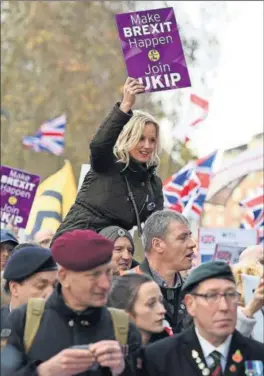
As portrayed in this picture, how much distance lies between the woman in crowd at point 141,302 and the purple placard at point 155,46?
2.46 m

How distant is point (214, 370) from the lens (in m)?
7.39

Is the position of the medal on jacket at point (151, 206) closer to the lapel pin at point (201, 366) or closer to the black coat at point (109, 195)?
the black coat at point (109, 195)

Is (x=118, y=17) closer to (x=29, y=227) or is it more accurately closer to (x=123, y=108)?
(x=123, y=108)

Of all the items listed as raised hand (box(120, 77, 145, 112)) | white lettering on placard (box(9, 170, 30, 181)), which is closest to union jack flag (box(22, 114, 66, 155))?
white lettering on placard (box(9, 170, 30, 181))

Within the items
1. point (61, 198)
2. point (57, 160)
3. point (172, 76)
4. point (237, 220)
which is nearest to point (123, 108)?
point (172, 76)

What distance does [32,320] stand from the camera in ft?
24.0

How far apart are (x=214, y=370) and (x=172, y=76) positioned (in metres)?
3.30

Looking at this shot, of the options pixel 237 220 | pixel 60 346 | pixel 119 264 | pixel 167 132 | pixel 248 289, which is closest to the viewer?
pixel 60 346

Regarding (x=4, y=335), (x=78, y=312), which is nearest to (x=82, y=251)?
(x=78, y=312)

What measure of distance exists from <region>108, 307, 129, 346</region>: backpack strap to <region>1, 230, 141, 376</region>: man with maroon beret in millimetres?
20

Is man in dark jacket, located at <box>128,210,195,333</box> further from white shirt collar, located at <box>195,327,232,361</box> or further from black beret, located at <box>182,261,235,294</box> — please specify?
white shirt collar, located at <box>195,327,232,361</box>

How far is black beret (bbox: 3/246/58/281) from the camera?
8133mm

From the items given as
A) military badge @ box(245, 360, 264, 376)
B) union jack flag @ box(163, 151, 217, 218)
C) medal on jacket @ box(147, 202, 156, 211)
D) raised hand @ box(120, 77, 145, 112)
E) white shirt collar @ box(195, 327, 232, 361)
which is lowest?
military badge @ box(245, 360, 264, 376)

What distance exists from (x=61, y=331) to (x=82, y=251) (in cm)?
36
